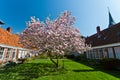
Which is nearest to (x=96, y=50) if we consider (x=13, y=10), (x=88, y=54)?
(x=88, y=54)

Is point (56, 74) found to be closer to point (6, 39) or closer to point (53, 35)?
point (53, 35)

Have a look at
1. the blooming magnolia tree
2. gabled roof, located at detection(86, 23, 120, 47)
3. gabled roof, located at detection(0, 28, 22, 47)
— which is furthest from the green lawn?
gabled roof, located at detection(86, 23, 120, 47)

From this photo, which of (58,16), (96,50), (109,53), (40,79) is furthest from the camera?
(96,50)

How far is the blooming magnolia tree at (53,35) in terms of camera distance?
1038 cm

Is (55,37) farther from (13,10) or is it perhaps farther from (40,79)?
(13,10)

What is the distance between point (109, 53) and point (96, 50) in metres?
4.57

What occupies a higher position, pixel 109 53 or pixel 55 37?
pixel 55 37

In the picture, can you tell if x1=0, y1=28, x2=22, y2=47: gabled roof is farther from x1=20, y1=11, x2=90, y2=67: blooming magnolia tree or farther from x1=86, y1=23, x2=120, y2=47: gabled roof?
x1=86, y1=23, x2=120, y2=47: gabled roof

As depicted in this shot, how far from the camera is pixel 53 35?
10.3 meters

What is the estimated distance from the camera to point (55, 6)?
15750 millimetres

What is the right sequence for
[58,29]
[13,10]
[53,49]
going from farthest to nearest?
[13,10], [58,29], [53,49]

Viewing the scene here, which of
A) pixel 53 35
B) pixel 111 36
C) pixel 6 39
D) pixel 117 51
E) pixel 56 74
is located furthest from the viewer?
pixel 111 36

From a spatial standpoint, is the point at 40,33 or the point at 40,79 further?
the point at 40,33

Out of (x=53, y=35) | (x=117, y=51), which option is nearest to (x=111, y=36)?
(x=117, y=51)
